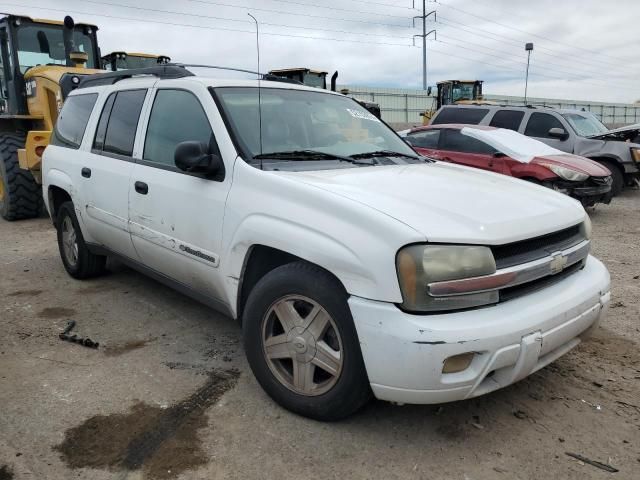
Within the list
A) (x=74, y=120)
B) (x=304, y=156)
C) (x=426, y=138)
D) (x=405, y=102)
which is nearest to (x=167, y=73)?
(x=304, y=156)

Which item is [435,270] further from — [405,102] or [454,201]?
[405,102]

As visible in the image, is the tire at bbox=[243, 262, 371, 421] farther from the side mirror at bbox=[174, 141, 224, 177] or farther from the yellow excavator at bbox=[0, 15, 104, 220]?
the yellow excavator at bbox=[0, 15, 104, 220]

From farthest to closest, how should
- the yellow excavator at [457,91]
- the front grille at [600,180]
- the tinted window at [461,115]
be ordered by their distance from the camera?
1. the yellow excavator at [457,91]
2. the tinted window at [461,115]
3. the front grille at [600,180]

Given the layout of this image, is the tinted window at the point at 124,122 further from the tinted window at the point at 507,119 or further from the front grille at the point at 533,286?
the tinted window at the point at 507,119

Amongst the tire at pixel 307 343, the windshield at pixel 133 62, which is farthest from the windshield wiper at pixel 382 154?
the windshield at pixel 133 62

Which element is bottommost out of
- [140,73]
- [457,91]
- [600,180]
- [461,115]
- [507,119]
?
[600,180]

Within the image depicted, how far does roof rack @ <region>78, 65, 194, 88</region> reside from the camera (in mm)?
3804

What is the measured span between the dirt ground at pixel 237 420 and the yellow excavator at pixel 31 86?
4.83 meters

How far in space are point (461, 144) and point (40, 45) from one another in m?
7.20

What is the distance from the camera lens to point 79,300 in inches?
185

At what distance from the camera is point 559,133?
1016cm

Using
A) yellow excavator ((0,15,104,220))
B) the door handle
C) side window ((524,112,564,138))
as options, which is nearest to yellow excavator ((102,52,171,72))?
yellow excavator ((0,15,104,220))

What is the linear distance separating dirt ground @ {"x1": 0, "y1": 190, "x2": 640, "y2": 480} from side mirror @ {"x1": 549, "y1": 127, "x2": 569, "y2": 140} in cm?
690

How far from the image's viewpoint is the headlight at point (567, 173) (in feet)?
25.9
